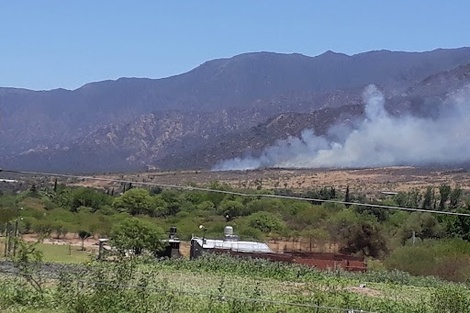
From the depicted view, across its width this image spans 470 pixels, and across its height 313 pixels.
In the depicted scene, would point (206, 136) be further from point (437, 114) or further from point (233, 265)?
point (233, 265)

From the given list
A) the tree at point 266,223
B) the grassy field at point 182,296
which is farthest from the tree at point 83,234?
the grassy field at point 182,296

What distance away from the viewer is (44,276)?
14.6m

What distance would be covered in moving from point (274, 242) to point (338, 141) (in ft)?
398

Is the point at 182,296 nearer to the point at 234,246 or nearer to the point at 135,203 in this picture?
the point at 234,246

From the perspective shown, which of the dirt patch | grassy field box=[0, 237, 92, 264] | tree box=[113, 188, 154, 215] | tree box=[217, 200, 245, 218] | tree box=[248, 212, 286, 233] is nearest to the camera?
the dirt patch

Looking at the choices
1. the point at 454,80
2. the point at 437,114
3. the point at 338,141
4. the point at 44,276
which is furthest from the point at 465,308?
the point at 454,80

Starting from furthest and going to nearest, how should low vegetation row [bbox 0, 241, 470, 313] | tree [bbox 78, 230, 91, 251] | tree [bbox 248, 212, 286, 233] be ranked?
tree [bbox 248, 212, 286, 233]
tree [bbox 78, 230, 91, 251]
low vegetation row [bbox 0, 241, 470, 313]

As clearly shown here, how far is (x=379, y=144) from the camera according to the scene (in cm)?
17150

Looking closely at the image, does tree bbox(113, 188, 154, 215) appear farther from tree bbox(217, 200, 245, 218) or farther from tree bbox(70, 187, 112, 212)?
tree bbox(217, 200, 245, 218)

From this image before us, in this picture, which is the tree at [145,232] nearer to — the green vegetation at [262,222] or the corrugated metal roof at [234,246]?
the green vegetation at [262,222]

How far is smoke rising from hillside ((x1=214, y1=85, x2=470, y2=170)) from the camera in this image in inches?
5906

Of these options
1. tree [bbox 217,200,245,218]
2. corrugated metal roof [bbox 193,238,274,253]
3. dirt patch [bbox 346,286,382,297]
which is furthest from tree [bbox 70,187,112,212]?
dirt patch [bbox 346,286,382,297]

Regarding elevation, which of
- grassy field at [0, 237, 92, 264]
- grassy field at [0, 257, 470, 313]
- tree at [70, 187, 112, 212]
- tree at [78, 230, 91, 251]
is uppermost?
grassy field at [0, 257, 470, 313]

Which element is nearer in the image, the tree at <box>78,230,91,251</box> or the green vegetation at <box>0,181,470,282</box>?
the green vegetation at <box>0,181,470,282</box>
